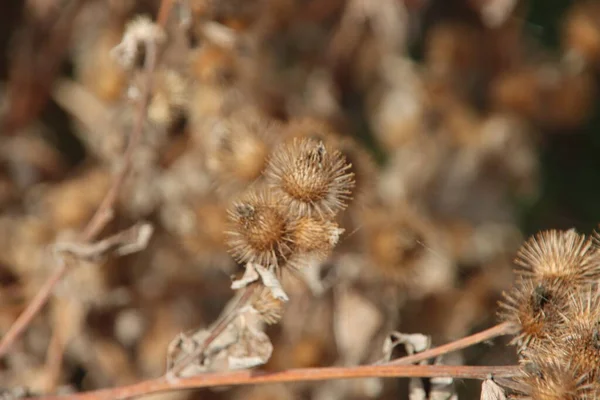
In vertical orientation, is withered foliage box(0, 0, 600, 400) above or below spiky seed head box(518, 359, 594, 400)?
above

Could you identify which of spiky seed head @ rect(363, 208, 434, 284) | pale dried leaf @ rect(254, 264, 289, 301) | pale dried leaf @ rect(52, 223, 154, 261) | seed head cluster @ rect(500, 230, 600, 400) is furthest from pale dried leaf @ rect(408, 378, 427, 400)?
pale dried leaf @ rect(52, 223, 154, 261)

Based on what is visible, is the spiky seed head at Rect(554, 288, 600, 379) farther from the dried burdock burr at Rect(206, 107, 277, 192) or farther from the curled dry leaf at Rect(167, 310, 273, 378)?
the dried burdock burr at Rect(206, 107, 277, 192)

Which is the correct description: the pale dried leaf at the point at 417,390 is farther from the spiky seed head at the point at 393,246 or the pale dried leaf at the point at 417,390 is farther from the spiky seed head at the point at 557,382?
the spiky seed head at the point at 393,246

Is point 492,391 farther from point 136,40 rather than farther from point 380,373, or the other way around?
point 136,40

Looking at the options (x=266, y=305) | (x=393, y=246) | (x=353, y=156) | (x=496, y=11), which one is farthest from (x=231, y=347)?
(x=496, y=11)

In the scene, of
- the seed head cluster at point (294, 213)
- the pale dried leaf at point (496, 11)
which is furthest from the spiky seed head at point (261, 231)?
the pale dried leaf at point (496, 11)

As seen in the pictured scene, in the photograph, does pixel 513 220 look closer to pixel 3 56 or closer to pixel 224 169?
pixel 224 169

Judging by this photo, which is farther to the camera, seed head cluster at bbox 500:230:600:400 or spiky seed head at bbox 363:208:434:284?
spiky seed head at bbox 363:208:434:284
